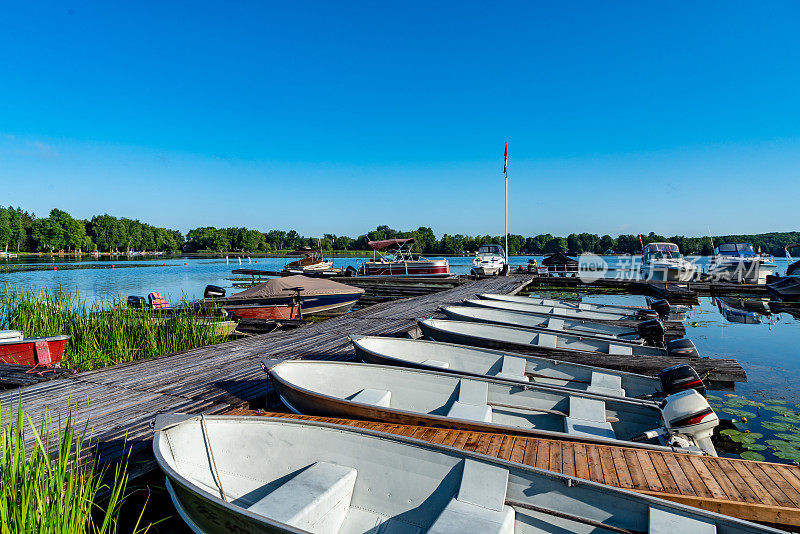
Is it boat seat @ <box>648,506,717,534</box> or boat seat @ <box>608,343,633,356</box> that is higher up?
boat seat @ <box>648,506,717,534</box>

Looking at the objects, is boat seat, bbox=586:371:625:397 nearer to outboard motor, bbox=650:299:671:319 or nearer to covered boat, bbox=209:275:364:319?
outboard motor, bbox=650:299:671:319

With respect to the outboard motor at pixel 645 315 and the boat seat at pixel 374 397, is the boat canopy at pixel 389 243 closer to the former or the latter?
the outboard motor at pixel 645 315

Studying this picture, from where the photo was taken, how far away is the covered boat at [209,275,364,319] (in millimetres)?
12656

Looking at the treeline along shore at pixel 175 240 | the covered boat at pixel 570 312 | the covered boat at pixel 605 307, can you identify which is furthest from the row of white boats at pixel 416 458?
the treeline along shore at pixel 175 240

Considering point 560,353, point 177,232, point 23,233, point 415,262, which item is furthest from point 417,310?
point 177,232

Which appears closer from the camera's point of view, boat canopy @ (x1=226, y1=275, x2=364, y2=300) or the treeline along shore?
boat canopy @ (x1=226, y1=275, x2=364, y2=300)

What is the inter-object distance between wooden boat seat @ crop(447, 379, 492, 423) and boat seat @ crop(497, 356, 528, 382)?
108cm

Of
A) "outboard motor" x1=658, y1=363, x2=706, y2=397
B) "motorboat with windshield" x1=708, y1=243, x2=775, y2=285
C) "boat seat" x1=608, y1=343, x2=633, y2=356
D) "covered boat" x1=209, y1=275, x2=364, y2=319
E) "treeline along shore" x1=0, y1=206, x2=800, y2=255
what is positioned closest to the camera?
"outboard motor" x1=658, y1=363, x2=706, y2=397

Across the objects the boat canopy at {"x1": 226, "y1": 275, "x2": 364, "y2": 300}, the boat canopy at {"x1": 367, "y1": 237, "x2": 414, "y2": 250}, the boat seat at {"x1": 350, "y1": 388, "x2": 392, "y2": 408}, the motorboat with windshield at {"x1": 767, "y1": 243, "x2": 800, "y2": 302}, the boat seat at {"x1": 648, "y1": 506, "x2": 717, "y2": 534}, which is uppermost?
the boat canopy at {"x1": 367, "y1": 237, "x2": 414, "y2": 250}

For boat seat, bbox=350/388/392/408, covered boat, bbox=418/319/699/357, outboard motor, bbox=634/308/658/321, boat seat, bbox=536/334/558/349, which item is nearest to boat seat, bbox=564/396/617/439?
boat seat, bbox=350/388/392/408

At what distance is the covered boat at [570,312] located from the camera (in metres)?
9.42

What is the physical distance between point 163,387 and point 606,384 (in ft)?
18.5

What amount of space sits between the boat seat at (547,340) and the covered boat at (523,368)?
173cm

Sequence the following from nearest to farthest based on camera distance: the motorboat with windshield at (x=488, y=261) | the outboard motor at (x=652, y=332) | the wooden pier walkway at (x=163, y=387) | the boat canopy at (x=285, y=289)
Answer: the wooden pier walkway at (x=163, y=387)
the outboard motor at (x=652, y=332)
the boat canopy at (x=285, y=289)
the motorboat with windshield at (x=488, y=261)
